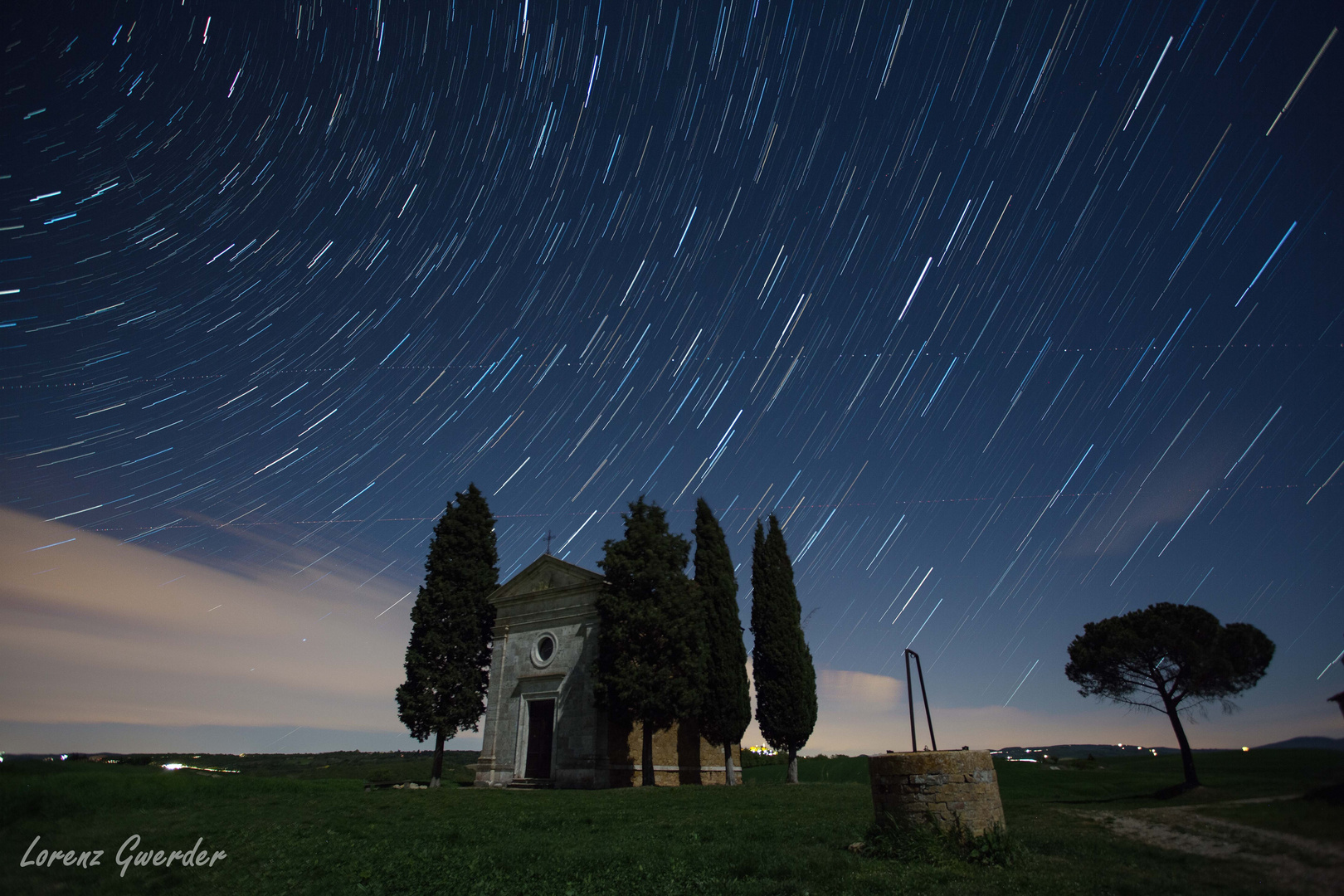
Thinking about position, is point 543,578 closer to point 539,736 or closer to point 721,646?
point 539,736

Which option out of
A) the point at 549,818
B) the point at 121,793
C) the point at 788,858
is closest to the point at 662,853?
the point at 788,858

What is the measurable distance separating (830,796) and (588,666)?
12.2 metres

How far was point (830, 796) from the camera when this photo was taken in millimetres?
17984

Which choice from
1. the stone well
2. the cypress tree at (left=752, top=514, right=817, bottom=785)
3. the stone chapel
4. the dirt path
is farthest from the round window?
the dirt path

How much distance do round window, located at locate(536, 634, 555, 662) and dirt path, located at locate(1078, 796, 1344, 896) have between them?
2576 cm

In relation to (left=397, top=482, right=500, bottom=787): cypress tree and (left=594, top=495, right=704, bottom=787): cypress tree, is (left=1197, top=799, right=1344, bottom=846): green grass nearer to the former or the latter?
(left=594, top=495, right=704, bottom=787): cypress tree

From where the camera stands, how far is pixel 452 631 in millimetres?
28062

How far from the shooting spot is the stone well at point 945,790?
30.1 feet

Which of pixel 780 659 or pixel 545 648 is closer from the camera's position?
pixel 780 659

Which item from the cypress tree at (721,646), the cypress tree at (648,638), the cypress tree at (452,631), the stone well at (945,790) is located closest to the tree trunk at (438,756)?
the cypress tree at (452,631)

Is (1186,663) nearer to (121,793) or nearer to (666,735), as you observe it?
(666,735)

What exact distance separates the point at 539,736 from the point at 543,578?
7.03m

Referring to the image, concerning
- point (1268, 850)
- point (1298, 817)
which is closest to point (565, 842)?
point (1268, 850)

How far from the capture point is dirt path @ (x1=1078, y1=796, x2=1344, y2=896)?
107 inches
